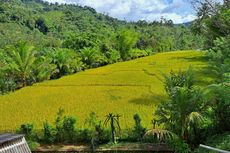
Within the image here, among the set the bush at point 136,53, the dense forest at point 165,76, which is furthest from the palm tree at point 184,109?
the bush at point 136,53

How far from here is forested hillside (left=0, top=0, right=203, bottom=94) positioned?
24797 mm

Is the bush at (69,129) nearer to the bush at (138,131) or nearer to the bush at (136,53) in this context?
the bush at (138,131)

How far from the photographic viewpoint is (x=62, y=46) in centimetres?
4525

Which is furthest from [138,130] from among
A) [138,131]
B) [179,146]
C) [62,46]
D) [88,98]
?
[62,46]

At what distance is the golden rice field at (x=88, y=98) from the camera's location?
16438mm

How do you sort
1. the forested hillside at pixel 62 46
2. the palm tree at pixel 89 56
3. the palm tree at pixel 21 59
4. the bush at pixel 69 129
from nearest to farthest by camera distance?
the bush at pixel 69 129 → the palm tree at pixel 21 59 → the forested hillside at pixel 62 46 → the palm tree at pixel 89 56

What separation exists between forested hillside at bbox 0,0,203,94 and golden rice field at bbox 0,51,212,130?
4.39ft

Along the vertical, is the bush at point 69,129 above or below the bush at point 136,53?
below

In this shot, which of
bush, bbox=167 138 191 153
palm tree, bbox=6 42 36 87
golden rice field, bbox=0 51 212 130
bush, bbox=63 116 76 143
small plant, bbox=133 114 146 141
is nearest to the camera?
bush, bbox=167 138 191 153

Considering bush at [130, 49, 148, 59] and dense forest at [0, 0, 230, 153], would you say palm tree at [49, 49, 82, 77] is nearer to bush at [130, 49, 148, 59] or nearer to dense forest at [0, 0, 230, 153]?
dense forest at [0, 0, 230, 153]

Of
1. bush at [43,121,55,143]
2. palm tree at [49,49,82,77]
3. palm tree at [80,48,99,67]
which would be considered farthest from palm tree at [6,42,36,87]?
bush at [43,121,55,143]

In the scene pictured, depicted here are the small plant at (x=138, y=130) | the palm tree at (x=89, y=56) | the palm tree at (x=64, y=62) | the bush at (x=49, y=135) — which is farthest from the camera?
the palm tree at (x=89, y=56)

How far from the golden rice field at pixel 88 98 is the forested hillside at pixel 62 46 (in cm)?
134

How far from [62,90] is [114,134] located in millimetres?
11089
